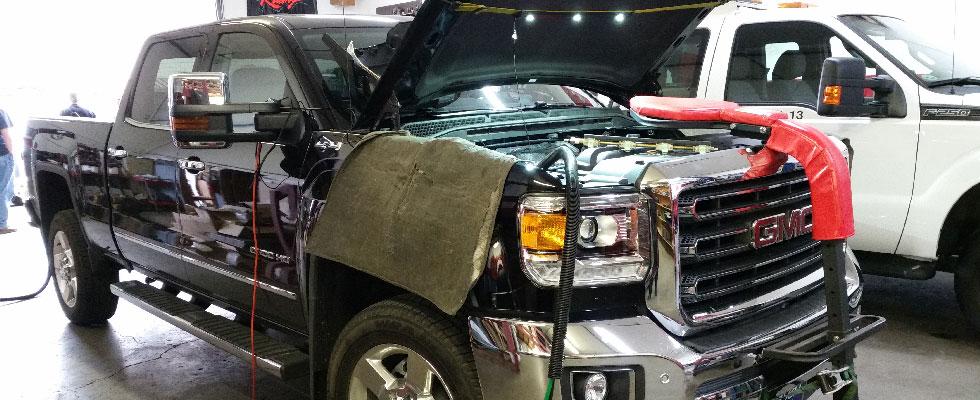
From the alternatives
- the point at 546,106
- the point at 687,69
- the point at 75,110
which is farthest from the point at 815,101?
the point at 75,110

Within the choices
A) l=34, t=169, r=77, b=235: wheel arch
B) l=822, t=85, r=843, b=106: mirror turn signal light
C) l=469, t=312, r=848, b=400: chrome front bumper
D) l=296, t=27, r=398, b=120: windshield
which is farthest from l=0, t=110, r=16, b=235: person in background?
l=469, t=312, r=848, b=400: chrome front bumper

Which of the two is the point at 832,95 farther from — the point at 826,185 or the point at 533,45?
the point at 826,185

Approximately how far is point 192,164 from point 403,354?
158 cm

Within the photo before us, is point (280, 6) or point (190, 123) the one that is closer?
point (190, 123)

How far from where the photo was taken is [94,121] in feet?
15.3

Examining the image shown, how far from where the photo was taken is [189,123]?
9.30ft

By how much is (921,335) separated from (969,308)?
0.35 metres

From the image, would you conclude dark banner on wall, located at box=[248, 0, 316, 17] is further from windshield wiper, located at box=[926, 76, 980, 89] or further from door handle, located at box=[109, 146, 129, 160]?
windshield wiper, located at box=[926, 76, 980, 89]

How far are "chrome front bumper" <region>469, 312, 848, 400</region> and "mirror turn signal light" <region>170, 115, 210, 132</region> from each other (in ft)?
4.05

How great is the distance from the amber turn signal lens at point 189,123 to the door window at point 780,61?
357cm

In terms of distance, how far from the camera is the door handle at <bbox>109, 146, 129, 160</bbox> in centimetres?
425

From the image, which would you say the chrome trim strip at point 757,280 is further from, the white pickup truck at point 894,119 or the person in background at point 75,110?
the person in background at point 75,110

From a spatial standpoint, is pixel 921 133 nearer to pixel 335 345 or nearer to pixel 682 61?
pixel 682 61

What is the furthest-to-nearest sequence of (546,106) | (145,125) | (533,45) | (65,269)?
(65,269) < (145,125) < (546,106) < (533,45)
